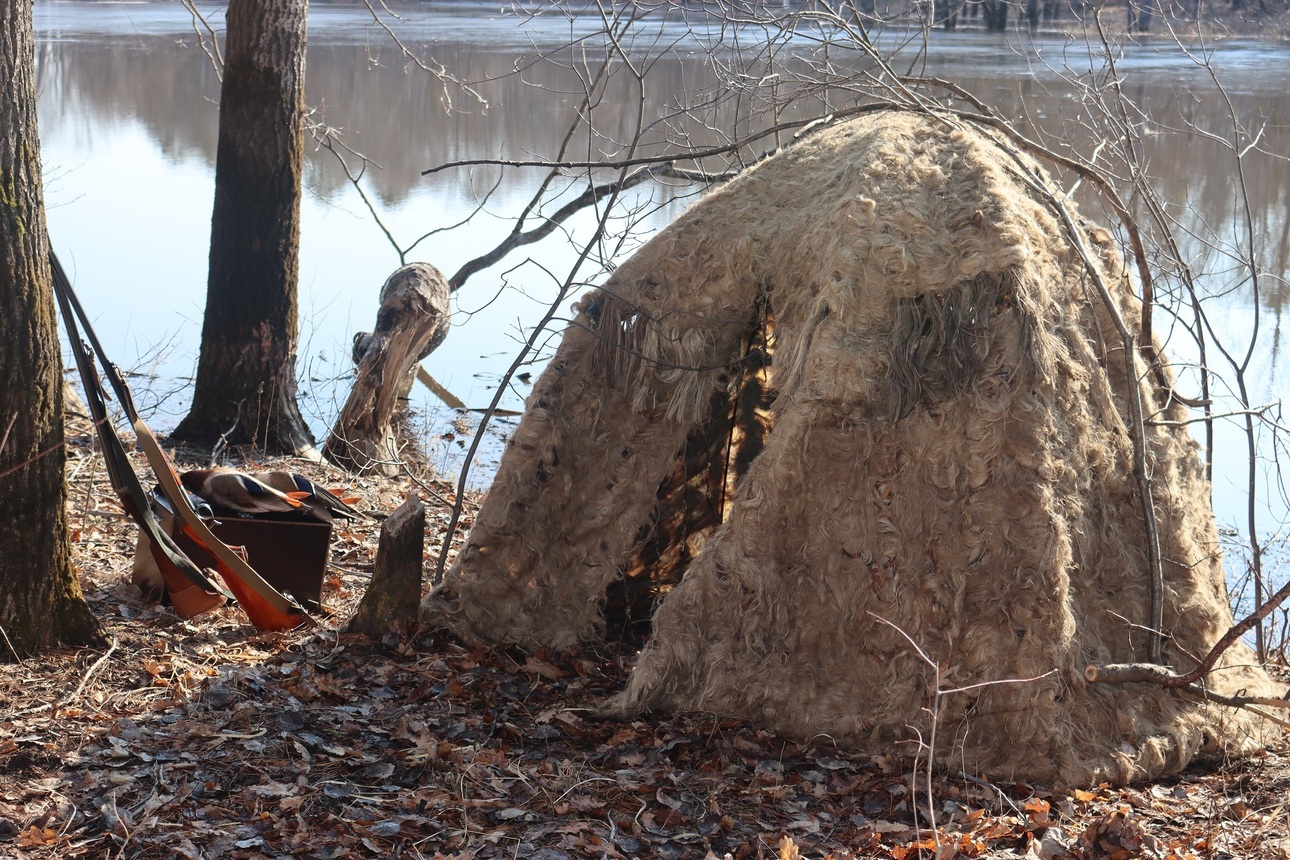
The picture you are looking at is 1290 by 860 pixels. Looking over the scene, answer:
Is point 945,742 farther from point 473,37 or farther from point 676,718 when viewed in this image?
point 473,37

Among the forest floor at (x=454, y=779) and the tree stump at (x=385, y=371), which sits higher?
the tree stump at (x=385, y=371)

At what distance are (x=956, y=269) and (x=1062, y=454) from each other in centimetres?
77

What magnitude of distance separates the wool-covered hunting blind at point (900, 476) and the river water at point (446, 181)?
5.28 feet

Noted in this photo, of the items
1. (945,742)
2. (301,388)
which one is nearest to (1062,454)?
(945,742)

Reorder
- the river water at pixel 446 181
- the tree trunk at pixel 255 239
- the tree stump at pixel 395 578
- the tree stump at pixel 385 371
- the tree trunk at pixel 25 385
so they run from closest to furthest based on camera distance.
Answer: the tree trunk at pixel 25 385 → the tree stump at pixel 395 578 → the tree trunk at pixel 255 239 → the tree stump at pixel 385 371 → the river water at pixel 446 181

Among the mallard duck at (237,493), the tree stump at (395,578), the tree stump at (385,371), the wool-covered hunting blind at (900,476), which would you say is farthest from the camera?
the tree stump at (385,371)

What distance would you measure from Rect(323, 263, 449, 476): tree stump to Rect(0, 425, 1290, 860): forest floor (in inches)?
141

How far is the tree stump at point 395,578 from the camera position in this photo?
477 cm

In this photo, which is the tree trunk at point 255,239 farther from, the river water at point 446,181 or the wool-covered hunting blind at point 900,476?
the wool-covered hunting blind at point 900,476

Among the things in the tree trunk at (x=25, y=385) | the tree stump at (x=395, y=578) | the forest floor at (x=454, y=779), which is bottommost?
the forest floor at (x=454, y=779)

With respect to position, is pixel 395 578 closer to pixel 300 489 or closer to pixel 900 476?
pixel 300 489

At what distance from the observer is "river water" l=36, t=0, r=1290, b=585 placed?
33.0 feet

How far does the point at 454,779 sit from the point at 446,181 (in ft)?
48.8

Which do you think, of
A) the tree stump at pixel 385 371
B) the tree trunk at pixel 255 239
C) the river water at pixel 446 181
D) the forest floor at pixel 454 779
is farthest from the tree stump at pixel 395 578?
the tree stump at pixel 385 371
